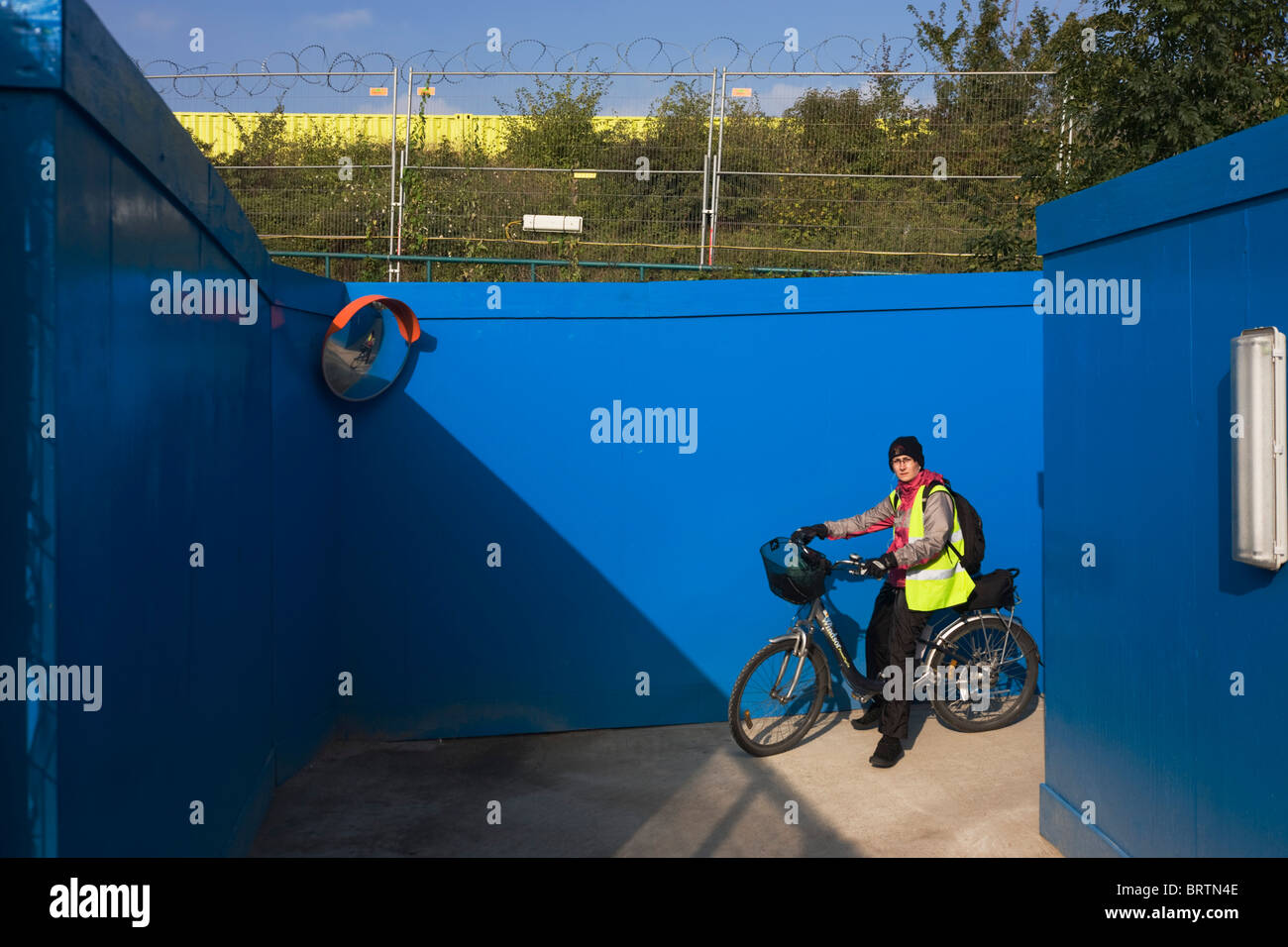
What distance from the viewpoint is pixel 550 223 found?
527 inches

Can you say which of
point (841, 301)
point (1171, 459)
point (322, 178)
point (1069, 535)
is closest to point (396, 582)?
point (841, 301)

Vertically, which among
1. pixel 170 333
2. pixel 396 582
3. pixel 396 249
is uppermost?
pixel 396 249

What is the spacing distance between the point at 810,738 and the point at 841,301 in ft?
9.14

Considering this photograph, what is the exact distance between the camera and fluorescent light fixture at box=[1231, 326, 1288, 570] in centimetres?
376

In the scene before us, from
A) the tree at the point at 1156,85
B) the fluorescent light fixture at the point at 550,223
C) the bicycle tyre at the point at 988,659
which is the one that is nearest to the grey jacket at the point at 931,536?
the bicycle tyre at the point at 988,659

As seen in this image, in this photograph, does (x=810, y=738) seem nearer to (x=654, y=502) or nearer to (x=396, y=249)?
(x=654, y=502)

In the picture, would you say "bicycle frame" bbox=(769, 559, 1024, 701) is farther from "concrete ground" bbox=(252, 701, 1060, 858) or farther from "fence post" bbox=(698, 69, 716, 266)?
"fence post" bbox=(698, 69, 716, 266)

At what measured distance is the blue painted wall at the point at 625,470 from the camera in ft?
23.9

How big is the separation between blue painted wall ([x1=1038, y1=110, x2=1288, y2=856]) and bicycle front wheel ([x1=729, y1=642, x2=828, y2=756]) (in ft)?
5.24

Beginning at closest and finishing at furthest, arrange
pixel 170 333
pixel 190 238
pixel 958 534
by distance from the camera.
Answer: pixel 170 333
pixel 190 238
pixel 958 534

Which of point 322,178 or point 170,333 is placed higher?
point 322,178

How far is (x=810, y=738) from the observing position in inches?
279

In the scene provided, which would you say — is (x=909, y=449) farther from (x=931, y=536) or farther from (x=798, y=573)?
(x=798, y=573)

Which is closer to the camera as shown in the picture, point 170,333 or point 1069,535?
point 170,333
